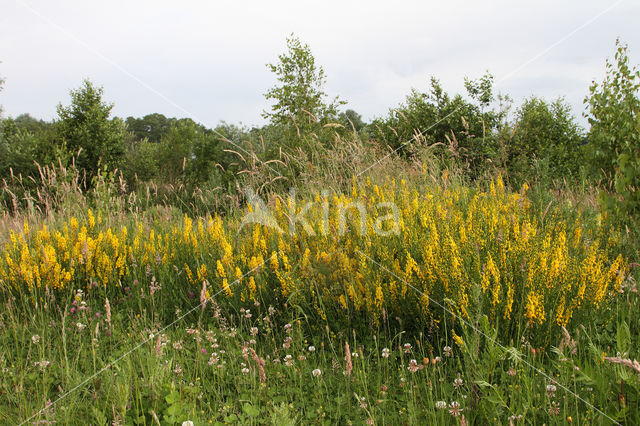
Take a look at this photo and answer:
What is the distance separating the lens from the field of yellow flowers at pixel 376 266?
247 cm

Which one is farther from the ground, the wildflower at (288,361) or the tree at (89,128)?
the tree at (89,128)

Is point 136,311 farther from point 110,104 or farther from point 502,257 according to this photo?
point 110,104

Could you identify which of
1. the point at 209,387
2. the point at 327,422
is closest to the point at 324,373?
the point at 327,422

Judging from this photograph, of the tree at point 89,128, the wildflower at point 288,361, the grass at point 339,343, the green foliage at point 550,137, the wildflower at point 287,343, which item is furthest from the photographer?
the tree at point 89,128

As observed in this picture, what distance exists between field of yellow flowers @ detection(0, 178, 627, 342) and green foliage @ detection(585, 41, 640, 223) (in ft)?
Answer: 1.08

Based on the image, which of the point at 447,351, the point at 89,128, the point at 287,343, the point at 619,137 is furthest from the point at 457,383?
the point at 89,128

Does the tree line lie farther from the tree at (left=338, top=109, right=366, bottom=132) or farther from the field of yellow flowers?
the field of yellow flowers

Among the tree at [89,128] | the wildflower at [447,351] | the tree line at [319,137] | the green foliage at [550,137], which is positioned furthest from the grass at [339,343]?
the tree at [89,128]

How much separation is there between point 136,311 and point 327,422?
6.84 feet

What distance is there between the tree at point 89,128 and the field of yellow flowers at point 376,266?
34.1ft

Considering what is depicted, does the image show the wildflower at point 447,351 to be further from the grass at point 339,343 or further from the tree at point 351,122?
the tree at point 351,122

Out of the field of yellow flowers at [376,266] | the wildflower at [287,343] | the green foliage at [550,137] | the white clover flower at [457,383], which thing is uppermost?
the green foliage at [550,137]

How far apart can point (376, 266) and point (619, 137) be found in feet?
9.28

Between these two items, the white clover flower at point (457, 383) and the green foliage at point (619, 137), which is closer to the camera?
the white clover flower at point (457, 383)
